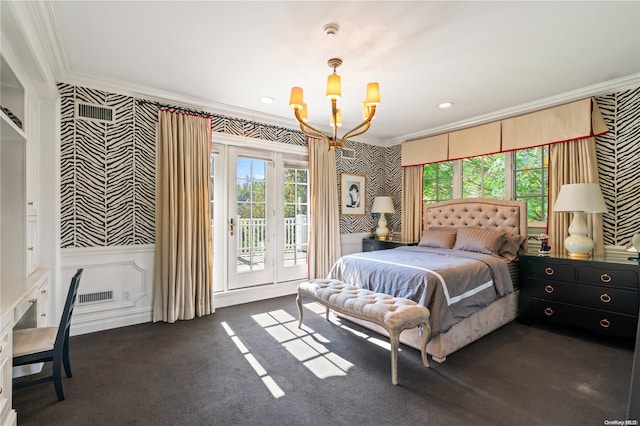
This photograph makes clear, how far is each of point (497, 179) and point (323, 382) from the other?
3.64 meters

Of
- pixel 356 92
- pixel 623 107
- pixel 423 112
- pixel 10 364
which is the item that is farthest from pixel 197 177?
pixel 623 107

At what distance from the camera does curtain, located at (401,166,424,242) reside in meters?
5.08

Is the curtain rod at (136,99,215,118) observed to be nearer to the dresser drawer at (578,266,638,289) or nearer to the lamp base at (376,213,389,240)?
the lamp base at (376,213,389,240)

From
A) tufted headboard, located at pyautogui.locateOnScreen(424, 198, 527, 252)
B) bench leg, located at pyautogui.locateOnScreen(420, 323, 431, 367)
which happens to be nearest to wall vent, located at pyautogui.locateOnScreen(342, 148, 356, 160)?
tufted headboard, located at pyautogui.locateOnScreen(424, 198, 527, 252)

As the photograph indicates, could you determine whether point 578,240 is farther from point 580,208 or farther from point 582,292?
point 582,292

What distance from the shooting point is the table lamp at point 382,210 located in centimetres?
523

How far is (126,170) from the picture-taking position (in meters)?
Result: 3.29

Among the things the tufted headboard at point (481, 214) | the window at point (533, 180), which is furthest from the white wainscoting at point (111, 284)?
the window at point (533, 180)

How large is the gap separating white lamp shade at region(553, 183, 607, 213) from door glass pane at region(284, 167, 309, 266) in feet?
10.5

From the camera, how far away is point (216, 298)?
12.9ft

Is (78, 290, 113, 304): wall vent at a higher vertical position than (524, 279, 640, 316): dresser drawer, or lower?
lower

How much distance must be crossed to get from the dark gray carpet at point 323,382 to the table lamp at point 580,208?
34.0 inches

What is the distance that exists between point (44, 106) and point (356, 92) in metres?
3.07

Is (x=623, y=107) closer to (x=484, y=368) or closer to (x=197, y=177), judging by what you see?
(x=484, y=368)
